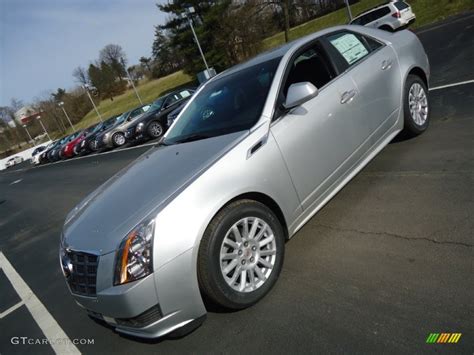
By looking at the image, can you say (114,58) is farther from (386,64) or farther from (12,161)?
(386,64)

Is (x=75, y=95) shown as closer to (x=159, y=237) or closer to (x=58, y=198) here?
(x=58, y=198)

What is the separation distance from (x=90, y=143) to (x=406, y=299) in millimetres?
22719

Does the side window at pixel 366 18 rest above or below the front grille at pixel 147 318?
above

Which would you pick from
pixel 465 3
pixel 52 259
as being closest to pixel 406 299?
pixel 52 259

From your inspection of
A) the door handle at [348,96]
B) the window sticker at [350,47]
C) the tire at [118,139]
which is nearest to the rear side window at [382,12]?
the tire at [118,139]

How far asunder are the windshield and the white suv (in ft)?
59.3

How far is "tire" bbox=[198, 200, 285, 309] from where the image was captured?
8.08 feet

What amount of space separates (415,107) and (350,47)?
128cm

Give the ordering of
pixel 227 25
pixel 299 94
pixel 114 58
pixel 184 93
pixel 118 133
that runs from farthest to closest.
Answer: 1. pixel 114 58
2. pixel 227 25
3. pixel 118 133
4. pixel 184 93
5. pixel 299 94

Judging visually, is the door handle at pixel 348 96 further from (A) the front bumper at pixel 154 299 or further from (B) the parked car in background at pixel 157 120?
(B) the parked car in background at pixel 157 120

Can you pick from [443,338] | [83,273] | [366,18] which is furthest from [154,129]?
[443,338]

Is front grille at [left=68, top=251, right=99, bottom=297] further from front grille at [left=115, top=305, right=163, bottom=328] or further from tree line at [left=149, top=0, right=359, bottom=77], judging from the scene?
tree line at [left=149, top=0, right=359, bottom=77]

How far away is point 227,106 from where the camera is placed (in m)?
3.58

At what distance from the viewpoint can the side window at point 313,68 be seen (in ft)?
11.6
